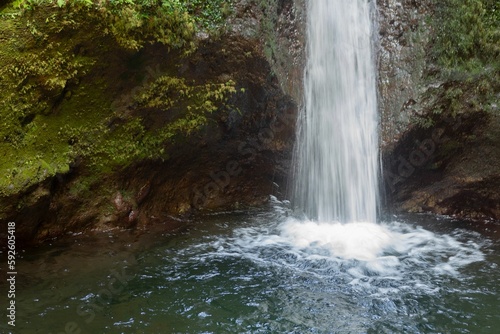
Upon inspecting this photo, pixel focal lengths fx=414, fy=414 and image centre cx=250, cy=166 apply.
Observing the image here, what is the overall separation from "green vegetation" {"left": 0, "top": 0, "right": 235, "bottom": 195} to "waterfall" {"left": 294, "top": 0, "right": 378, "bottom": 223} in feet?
5.23

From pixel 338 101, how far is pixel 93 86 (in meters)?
4.04

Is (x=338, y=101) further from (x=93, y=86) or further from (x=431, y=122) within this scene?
(x=93, y=86)

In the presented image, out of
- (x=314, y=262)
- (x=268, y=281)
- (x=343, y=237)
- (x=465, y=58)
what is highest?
(x=465, y=58)

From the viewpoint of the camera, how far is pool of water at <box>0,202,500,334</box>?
4.33 meters

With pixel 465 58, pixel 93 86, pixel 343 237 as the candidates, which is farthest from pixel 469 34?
pixel 93 86

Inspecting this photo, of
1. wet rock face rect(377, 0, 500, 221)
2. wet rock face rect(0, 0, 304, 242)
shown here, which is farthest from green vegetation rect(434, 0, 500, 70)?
wet rock face rect(0, 0, 304, 242)

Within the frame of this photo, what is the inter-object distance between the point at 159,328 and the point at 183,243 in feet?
7.15

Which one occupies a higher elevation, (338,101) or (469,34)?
(469,34)

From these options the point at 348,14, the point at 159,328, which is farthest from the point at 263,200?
the point at 159,328

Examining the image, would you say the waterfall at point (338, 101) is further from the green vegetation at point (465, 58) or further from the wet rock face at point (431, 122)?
the green vegetation at point (465, 58)

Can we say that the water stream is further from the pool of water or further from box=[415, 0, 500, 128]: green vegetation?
box=[415, 0, 500, 128]: green vegetation

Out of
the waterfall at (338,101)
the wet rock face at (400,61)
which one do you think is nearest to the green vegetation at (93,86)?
the waterfall at (338,101)

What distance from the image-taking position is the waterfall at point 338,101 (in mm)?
7129

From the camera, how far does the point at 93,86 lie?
620 cm
